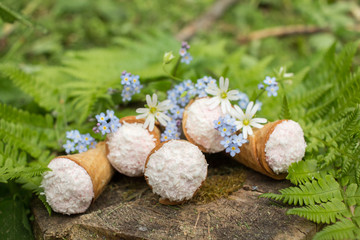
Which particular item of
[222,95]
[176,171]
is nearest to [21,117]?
[176,171]

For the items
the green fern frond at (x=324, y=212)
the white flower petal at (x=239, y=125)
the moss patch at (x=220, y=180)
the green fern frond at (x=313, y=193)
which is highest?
the white flower petal at (x=239, y=125)

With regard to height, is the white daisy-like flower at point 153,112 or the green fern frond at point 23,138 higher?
the white daisy-like flower at point 153,112

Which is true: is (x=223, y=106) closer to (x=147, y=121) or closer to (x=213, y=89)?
(x=213, y=89)

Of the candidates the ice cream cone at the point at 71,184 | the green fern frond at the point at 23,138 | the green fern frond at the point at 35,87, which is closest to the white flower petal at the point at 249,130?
the ice cream cone at the point at 71,184

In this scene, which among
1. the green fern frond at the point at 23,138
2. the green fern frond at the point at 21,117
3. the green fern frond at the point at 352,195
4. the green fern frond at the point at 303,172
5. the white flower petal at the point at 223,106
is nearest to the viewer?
the green fern frond at the point at 352,195

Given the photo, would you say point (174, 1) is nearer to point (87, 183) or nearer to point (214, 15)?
point (214, 15)

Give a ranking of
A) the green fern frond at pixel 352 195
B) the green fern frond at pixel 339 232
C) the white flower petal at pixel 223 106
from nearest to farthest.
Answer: the green fern frond at pixel 339 232, the green fern frond at pixel 352 195, the white flower petal at pixel 223 106

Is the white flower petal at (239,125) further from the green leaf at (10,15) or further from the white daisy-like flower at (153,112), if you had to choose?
the green leaf at (10,15)

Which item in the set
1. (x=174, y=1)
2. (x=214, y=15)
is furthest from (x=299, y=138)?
(x=174, y=1)
